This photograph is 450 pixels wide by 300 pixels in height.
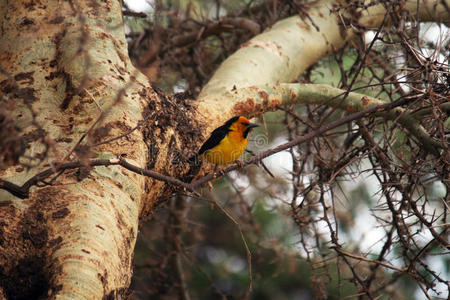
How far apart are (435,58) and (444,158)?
2.12 ft

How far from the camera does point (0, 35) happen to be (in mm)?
3547

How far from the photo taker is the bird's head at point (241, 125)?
4096mm

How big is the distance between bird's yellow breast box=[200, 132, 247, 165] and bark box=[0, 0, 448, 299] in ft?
0.95

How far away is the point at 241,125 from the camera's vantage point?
440 centimetres

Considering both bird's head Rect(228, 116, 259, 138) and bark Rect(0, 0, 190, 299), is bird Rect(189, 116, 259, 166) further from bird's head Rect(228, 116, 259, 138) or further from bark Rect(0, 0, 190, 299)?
bark Rect(0, 0, 190, 299)

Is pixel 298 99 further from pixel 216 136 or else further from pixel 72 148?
pixel 72 148

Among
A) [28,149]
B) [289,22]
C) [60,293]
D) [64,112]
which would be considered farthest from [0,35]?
[289,22]

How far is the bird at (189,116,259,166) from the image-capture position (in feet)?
12.4

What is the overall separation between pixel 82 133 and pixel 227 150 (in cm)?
153

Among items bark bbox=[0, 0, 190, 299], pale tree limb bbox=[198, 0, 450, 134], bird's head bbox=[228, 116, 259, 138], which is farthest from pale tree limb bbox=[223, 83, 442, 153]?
bark bbox=[0, 0, 190, 299]

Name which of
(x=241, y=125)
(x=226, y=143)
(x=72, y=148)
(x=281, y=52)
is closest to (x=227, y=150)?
(x=226, y=143)

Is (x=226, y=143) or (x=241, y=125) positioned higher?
(x=241, y=125)

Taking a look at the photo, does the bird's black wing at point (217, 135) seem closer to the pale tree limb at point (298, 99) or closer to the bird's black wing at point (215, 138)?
the bird's black wing at point (215, 138)

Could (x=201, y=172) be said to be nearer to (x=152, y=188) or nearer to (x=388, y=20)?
(x=152, y=188)
